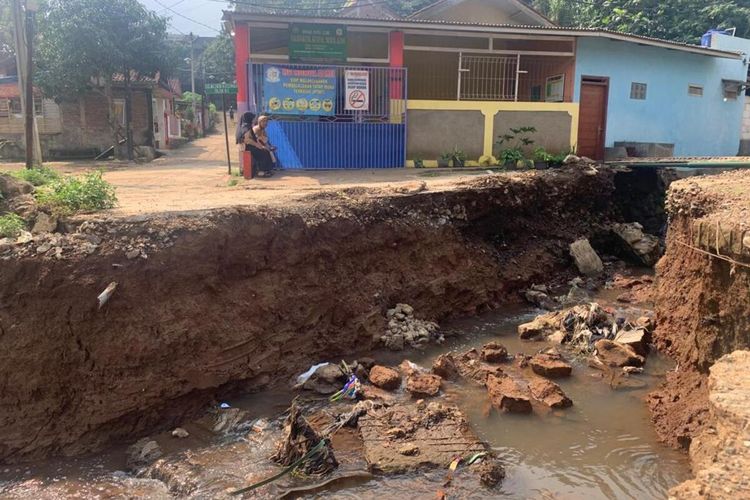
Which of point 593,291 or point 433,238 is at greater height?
point 433,238

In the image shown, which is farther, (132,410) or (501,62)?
(501,62)

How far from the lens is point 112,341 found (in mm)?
6457

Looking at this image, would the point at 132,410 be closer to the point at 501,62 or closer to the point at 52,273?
the point at 52,273

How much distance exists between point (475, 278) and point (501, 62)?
27.1 ft

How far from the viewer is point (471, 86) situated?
1620 centimetres

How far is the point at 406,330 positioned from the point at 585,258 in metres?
5.20

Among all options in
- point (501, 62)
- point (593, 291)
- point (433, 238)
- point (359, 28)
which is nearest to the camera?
point (433, 238)

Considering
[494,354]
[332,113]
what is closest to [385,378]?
[494,354]

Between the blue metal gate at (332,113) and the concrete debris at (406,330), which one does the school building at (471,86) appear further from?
the concrete debris at (406,330)

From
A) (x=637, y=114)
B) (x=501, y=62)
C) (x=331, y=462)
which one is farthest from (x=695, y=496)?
(x=637, y=114)

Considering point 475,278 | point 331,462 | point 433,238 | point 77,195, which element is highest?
point 77,195

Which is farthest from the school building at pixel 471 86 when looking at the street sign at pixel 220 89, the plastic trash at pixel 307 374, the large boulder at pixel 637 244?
the plastic trash at pixel 307 374

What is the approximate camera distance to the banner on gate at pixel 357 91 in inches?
544

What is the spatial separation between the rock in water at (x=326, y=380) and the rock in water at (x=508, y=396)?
188cm
